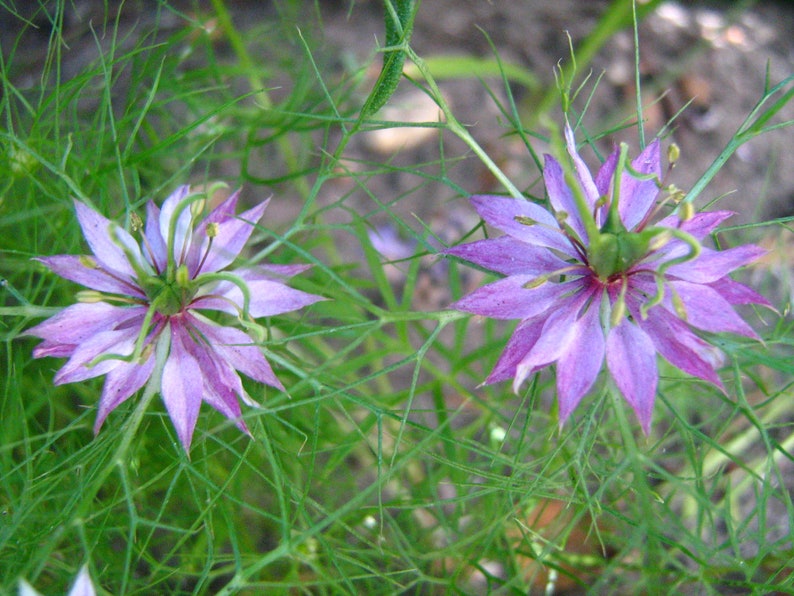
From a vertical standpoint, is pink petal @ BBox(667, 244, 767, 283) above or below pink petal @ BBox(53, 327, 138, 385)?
above

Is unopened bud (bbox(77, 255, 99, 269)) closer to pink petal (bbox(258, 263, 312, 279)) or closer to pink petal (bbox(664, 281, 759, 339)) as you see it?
pink petal (bbox(258, 263, 312, 279))

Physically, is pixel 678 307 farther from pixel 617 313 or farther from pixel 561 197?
pixel 561 197

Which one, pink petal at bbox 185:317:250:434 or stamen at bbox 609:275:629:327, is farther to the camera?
pink petal at bbox 185:317:250:434

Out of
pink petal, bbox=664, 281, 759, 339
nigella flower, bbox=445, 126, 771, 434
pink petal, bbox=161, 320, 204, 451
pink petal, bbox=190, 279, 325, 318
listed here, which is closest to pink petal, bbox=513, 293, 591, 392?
nigella flower, bbox=445, 126, 771, 434

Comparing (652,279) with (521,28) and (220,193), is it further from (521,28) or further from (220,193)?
(521,28)

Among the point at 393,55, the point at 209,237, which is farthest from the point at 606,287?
the point at 209,237

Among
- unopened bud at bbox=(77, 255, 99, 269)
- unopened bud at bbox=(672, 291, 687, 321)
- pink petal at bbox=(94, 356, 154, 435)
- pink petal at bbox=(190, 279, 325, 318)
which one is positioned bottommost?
pink petal at bbox=(94, 356, 154, 435)
